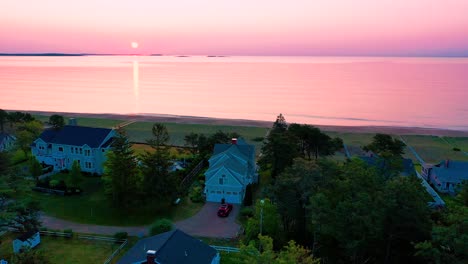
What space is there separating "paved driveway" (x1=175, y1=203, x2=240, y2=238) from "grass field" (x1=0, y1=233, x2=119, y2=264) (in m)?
6.97

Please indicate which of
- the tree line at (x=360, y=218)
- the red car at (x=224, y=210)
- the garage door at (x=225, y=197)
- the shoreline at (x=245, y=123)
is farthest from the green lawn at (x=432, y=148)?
the red car at (x=224, y=210)

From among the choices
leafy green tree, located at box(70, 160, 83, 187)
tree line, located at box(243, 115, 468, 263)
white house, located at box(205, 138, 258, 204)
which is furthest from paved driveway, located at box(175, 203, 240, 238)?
leafy green tree, located at box(70, 160, 83, 187)

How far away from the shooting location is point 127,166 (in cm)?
3769

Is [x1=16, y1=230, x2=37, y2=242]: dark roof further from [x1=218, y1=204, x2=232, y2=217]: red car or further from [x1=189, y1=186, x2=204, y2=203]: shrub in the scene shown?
[x1=218, y1=204, x2=232, y2=217]: red car

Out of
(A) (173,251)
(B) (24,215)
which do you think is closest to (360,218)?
(A) (173,251)

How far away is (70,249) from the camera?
2992cm

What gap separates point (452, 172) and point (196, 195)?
32.7 m

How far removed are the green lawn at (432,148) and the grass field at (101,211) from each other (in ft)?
148

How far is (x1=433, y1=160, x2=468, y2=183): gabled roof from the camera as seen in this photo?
152 feet

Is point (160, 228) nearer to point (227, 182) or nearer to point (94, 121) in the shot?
point (227, 182)

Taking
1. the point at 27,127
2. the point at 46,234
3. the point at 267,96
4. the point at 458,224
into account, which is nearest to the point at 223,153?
the point at 46,234

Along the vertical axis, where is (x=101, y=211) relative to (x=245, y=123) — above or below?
below

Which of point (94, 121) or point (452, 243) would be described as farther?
point (94, 121)

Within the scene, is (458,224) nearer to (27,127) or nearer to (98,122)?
(27,127)
